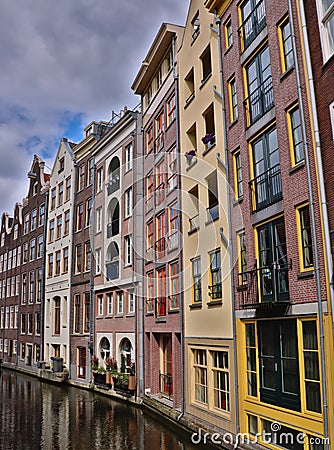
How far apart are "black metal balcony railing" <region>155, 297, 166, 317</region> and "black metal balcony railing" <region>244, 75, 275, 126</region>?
33.4 feet

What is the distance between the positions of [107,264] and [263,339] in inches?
657

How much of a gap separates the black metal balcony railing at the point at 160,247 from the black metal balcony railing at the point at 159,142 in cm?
462

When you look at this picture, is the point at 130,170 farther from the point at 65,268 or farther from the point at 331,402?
the point at 331,402

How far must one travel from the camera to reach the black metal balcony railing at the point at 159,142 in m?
23.4

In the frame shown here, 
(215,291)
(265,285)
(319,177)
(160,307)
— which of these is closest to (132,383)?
(160,307)

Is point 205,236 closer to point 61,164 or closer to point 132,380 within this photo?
point 132,380

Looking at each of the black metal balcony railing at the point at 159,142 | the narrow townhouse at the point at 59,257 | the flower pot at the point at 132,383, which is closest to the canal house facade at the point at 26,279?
the narrow townhouse at the point at 59,257

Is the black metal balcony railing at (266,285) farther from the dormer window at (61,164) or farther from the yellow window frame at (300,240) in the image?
the dormer window at (61,164)

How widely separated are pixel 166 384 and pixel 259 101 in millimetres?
13588

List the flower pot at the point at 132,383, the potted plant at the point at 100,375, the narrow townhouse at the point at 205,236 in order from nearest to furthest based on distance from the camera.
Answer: the narrow townhouse at the point at 205,236
the flower pot at the point at 132,383
the potted plant at the point at 100,375

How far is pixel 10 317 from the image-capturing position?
49188 millimetres

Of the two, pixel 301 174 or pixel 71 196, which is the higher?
pixel 71 196

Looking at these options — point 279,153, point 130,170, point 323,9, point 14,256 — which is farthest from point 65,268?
point 323,9

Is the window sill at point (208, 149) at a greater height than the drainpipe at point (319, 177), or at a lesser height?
greater
